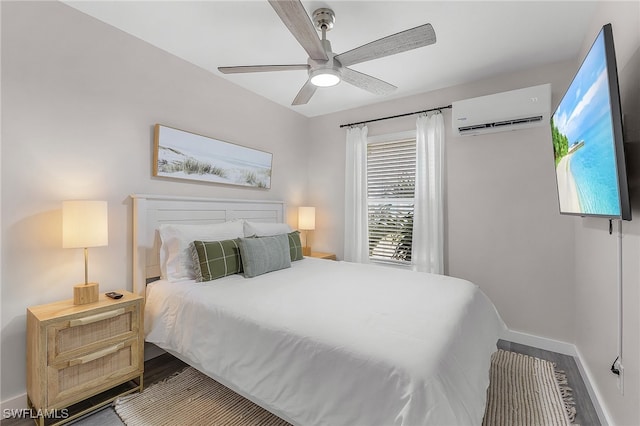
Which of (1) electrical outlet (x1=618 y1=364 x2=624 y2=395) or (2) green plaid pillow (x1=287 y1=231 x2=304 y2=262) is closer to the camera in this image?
(1) electrical outlet (x1=618 y1=364 x2=624 y2=395)

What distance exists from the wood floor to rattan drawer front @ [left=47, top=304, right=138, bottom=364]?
0.42 m

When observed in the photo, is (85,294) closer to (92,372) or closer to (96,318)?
(96,318)

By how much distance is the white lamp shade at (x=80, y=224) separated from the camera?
1.79 m

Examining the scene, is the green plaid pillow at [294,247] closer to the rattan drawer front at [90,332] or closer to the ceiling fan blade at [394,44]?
the rattan drawer front at [90,332]

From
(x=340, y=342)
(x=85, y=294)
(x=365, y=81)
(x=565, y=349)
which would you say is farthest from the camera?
(x=565, y=349)

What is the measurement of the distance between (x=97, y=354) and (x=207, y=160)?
1.80 metres

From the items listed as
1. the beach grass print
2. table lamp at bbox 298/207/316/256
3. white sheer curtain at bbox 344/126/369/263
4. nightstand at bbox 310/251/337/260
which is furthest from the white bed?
table lamp at bbox 298/207/316/256

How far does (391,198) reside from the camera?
361 centimetres

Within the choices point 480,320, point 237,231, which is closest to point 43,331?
point 237,231

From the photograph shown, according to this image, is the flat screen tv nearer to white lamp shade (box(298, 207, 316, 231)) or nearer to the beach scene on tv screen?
the beach scene on tv screen

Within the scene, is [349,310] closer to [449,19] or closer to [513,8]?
[449,19]

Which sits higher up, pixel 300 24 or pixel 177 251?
pixel 300 24

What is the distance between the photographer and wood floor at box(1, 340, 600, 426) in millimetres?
1743


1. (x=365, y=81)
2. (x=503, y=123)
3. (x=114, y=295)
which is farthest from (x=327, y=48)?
(x=114, y=295)
